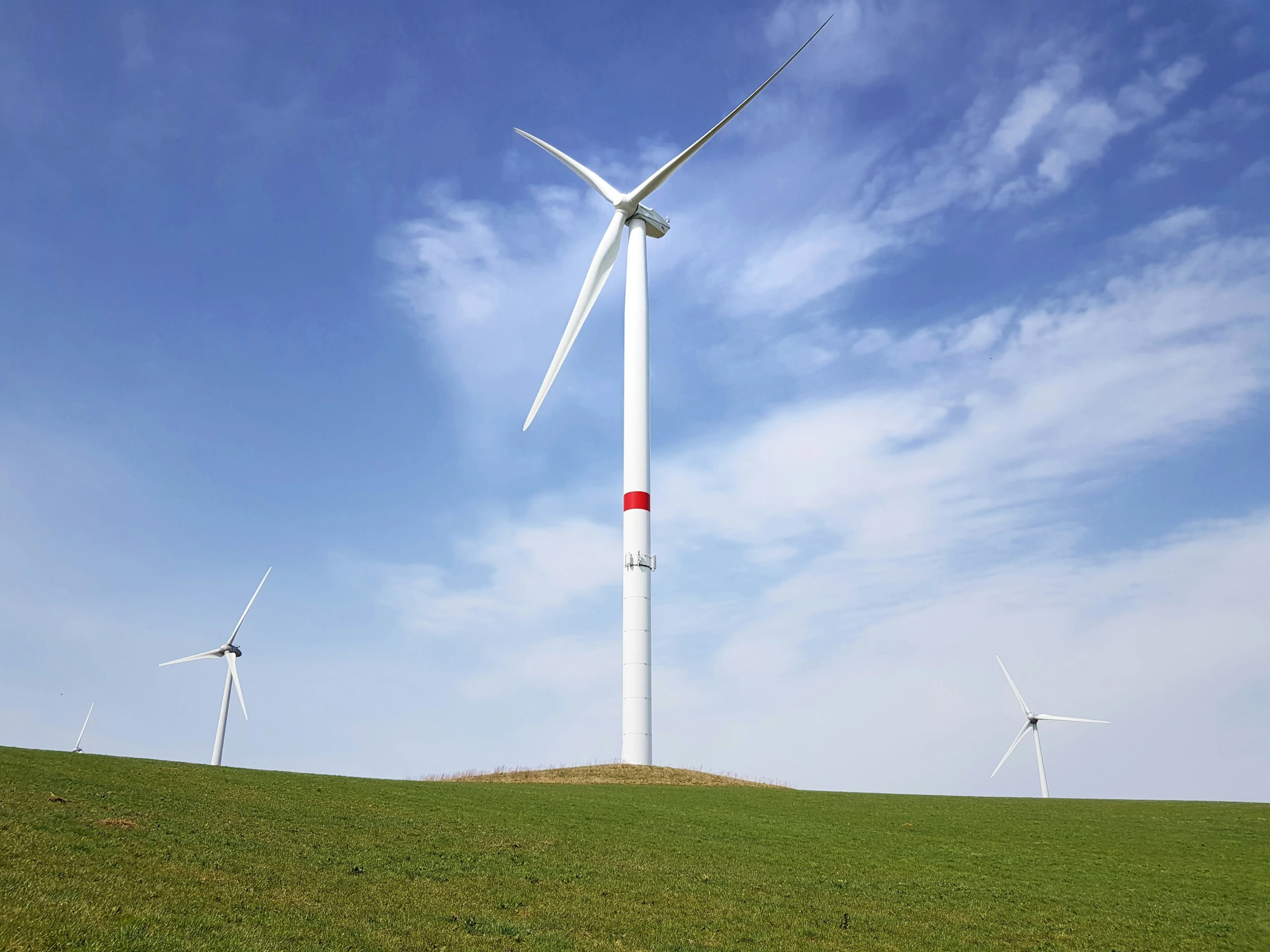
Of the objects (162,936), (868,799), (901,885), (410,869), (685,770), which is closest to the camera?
(162,936)

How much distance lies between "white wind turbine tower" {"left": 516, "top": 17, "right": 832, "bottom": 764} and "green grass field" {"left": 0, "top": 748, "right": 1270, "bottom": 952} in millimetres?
17215

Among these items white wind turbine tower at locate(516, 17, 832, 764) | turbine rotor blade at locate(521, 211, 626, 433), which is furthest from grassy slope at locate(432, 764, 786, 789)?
turbine rotor blade at locate(521, 211, 626, 433)

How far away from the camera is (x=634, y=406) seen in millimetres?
51625

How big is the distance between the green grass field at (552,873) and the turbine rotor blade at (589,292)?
1156 inches

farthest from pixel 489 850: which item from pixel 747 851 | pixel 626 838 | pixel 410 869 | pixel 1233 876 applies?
pixel 1233 876

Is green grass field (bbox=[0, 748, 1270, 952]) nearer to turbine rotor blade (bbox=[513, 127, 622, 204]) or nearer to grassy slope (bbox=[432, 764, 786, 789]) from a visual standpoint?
grassy slope (bbox=[432, 764, 786, 789])

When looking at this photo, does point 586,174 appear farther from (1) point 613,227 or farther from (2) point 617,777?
(2) point 617,777

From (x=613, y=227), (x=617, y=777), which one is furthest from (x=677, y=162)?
(x=617, y=777)

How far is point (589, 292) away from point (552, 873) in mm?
42774

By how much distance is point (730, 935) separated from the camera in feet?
46.5

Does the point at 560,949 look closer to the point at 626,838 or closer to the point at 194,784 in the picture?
the point at 626,838

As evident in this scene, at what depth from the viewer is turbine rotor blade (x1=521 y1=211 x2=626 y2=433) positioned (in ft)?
178

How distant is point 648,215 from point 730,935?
51.4 metres

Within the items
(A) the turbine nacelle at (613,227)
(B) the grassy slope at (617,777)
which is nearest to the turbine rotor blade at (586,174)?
(A) the turbine nacelle at (613,227)
